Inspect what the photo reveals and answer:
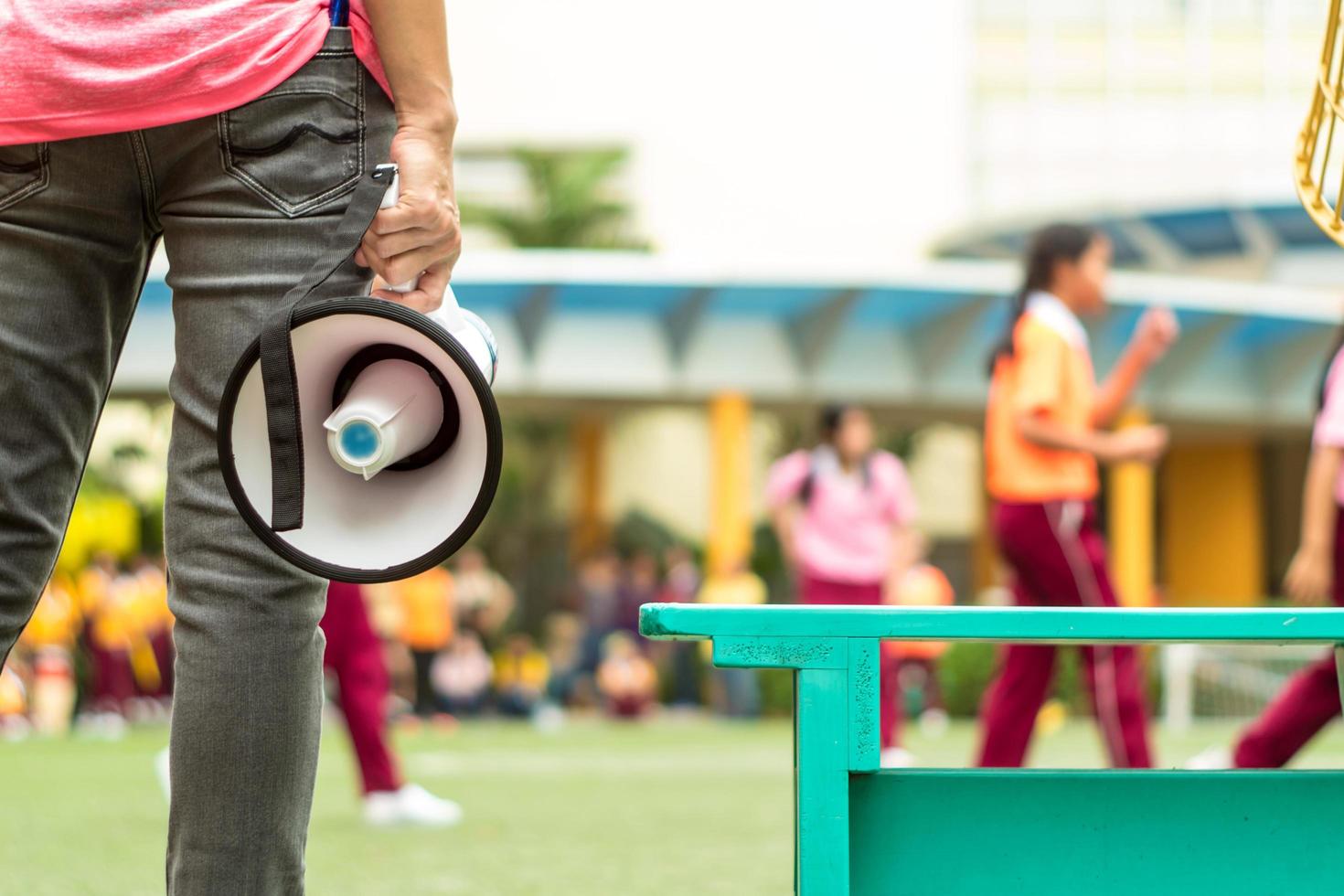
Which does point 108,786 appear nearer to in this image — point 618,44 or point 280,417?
point 280,417

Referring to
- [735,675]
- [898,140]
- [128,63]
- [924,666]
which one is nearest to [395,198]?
[128,63]

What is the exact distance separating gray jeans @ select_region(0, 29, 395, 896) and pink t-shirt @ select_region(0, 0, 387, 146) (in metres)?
0.03

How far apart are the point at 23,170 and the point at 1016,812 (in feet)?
3.95

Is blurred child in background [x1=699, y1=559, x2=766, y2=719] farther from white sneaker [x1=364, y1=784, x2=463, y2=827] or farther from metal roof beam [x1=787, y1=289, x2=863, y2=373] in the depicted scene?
white sneaker [x1=364, y1=784, x2=463, y2=827]

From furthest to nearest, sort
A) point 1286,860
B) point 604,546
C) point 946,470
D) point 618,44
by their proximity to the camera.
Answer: point 946,470
point 618,44
point 604,546
point 1286,860

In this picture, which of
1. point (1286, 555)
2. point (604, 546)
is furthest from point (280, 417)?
point (1286, 555)

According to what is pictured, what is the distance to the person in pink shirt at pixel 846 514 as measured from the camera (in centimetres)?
801

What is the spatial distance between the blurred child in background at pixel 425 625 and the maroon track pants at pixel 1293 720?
11.6 metres

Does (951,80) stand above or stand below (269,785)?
above

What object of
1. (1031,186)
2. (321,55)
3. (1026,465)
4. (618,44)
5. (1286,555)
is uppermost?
(618,44)

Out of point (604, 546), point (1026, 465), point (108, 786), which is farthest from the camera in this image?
point (604, 546)

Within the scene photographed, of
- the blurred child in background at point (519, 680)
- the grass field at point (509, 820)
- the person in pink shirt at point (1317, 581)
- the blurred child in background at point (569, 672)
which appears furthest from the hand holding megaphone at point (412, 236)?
the blurred child in background at point (569, 672)

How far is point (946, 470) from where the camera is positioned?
94.5ft

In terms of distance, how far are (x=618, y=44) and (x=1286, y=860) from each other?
85.4ft
